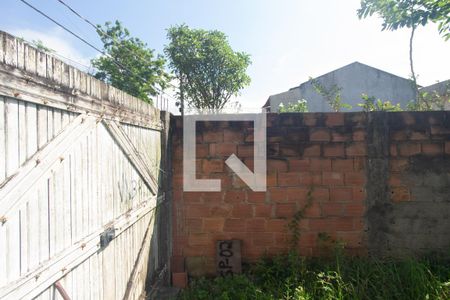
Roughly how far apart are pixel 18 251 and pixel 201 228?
8.14 ft

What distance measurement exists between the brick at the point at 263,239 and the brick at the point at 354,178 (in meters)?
1.11

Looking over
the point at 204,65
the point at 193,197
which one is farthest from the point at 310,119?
the point at 204,65

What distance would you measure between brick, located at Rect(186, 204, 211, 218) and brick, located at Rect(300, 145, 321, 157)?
1328mm

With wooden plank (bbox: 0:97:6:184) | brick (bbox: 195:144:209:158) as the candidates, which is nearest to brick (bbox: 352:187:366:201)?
brick (bbox: 195:144:209:158)

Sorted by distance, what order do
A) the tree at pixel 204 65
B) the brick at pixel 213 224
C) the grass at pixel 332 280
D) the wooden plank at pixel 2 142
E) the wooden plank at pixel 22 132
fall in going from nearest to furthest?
the wooden plank at pixel 2 142 → the wooden plank at pixel 22 132 → the grass at pixel 332 280 → the brick at pixel 213 224 → the tree at pixel 204 65

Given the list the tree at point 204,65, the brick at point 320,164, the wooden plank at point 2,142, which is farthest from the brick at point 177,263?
the tree at point 204,65

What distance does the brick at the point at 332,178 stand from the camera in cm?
351

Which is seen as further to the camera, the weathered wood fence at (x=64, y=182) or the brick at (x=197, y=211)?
the brick at (x=197, y=211)

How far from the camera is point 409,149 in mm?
3459

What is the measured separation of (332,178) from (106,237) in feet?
8.45

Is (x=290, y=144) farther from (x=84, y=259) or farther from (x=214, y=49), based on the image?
(x=214, y=49)

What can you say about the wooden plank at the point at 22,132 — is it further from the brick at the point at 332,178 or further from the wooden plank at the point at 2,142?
the brick at the point at 332,178

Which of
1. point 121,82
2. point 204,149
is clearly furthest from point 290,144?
point 121,82

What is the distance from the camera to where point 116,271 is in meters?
2.23
